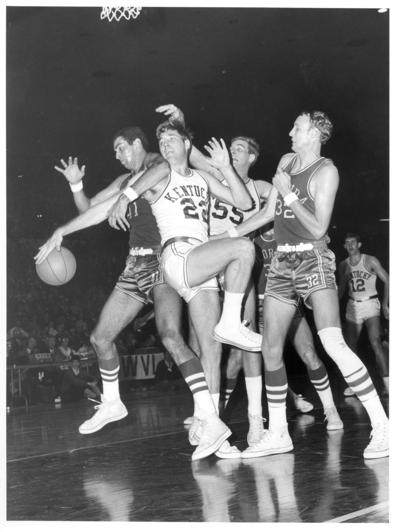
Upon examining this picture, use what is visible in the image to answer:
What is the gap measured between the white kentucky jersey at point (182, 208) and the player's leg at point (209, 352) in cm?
45

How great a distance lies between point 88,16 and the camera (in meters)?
10.5

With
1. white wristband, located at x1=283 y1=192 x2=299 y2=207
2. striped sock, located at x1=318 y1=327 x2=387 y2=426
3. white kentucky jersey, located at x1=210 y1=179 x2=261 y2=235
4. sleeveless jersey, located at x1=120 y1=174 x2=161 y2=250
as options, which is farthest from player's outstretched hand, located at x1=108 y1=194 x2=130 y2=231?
striped sock, located at x1=318 y1=327 x2=387 y2=426

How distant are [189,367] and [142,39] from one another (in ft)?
22.0

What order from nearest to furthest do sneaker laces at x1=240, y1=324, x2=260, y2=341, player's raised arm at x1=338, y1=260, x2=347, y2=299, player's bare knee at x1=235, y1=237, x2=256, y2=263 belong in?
player's bare knee at x1=235, y1=237, x2=256, y2=263
sneaker laces at x1=240, y1=324, x2=260, y2=341
player's raised arm at x1=338, y1=260, x2=347, y2=299

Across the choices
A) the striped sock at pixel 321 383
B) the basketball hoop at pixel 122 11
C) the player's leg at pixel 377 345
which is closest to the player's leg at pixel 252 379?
the striped sock at pixel 321 383

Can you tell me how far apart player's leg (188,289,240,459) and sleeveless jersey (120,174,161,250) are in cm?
78

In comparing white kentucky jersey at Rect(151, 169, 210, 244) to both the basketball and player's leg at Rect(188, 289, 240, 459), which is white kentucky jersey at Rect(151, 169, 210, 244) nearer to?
player's leg at Rect(188, 289, 240, 459)

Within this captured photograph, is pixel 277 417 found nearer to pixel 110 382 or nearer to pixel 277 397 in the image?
pixel 277 397

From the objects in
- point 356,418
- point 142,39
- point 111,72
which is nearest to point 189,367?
point 356,418

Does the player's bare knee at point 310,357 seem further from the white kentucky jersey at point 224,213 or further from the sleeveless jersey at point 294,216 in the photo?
the sleeveless jersey at point 294,216

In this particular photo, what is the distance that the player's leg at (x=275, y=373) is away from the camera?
4.92 meters

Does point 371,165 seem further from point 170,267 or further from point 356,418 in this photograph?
point 170,267

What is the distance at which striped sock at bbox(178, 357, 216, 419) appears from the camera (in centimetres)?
495

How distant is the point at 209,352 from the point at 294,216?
1.12 metres
